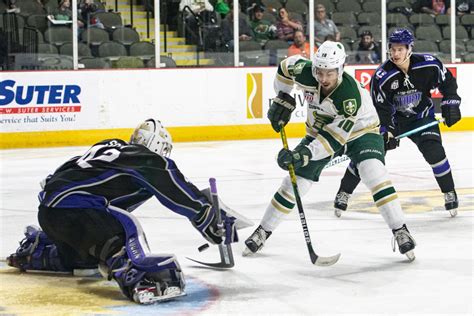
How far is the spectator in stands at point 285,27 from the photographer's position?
11734 millimetres

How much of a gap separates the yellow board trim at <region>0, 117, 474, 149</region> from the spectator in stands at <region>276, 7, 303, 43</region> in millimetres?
1078

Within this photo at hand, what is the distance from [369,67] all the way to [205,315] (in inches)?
331

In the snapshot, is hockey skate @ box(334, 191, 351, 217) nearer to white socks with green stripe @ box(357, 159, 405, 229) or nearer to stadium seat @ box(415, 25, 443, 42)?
white socks with green stripe @ box(357, 159, 405, 229)

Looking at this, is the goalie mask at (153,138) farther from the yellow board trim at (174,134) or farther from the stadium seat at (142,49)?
the stadium seat at (142,49)

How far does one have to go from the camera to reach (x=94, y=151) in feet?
14.1

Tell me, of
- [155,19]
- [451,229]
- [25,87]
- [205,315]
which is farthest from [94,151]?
[155,19]

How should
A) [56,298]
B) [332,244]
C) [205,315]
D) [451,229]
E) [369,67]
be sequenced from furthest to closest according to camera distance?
[369,67] < [451,229] < [332,244] < [56,298] < [205,315]

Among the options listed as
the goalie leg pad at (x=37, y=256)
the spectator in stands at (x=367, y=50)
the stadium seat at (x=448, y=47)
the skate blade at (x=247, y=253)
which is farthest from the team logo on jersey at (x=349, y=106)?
the stadium seat at (x=448, y=47)

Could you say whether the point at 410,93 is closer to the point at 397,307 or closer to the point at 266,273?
the point at 266,273

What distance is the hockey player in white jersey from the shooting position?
4.76 metres

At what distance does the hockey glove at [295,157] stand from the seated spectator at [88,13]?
20.8 feet

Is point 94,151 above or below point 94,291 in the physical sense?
above

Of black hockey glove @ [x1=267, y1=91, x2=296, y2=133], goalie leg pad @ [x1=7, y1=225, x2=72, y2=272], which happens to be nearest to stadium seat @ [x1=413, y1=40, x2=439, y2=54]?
black hockey glove @ [x1=267, y1=91, x2=296, y2=133]

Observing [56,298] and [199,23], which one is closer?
[56,298]
